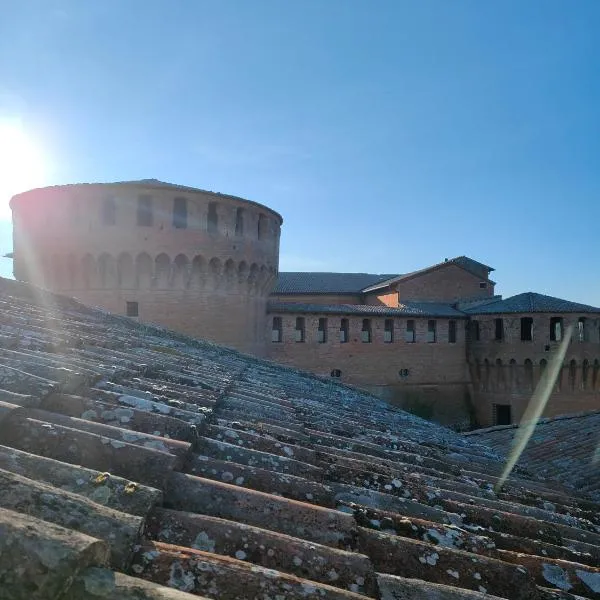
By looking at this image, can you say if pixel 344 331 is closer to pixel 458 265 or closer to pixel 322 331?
pixel 322 331

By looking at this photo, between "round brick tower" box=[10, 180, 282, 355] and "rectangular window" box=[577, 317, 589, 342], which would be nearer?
"round brick tower" box=[10, 180, 282, 355]

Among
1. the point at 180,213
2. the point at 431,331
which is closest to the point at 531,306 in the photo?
the point at 431,331

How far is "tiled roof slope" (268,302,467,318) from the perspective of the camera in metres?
22.5

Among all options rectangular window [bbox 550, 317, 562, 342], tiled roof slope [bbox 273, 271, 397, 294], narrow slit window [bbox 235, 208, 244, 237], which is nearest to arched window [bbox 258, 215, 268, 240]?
narrow slit window [bbox 235, 208, 244, 237]

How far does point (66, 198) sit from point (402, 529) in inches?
750

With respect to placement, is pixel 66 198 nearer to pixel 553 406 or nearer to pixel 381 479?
pixel 381 479

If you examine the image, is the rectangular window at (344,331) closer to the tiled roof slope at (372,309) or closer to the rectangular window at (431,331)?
the tiled roof slope at (372,309)

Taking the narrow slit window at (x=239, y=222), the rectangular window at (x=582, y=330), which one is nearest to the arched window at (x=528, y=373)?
the rectangular window at (x=582, y=330)

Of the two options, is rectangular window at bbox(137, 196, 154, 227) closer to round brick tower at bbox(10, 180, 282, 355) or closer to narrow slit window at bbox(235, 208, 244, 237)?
round brick tower at bbox(10, 180, 282, 355)

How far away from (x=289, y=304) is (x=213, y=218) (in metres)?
5.24

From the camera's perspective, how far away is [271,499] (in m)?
2.07

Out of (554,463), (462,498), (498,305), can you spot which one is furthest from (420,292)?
(462,498)

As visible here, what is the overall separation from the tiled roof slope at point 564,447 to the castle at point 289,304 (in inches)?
371

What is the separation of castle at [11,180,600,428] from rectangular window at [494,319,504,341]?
5cm
